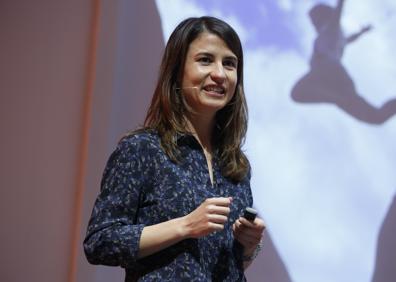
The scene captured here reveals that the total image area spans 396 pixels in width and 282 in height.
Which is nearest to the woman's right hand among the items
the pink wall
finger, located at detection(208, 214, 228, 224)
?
finger, located at detection(208, 214, 228, 224)

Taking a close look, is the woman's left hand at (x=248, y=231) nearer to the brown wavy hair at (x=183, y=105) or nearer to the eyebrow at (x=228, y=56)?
the brown wavy hair at (x=183, y=105)

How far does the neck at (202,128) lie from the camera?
1240mm

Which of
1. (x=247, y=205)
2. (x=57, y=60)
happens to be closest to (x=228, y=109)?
(x=247, y=205)

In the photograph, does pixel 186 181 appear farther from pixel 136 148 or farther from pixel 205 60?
pixel 205 60

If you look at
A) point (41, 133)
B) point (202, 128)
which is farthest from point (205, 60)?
point (41, 133)

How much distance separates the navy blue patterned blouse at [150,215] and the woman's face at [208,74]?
0.37ft

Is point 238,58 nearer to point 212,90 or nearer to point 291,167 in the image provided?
point 212,90

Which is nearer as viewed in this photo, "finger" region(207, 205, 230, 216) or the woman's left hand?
"finger" region(207, 205, 230, 216)

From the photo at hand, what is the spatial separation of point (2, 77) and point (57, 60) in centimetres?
25

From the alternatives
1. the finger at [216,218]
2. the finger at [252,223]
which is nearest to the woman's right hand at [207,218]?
the finger at [216,218]

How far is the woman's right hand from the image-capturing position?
101 centimetres

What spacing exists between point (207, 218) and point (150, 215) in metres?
Answer: 0.14

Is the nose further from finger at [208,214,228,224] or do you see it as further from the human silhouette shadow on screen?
the human silhouette shadow on screen

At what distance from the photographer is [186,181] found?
1.13 metres
